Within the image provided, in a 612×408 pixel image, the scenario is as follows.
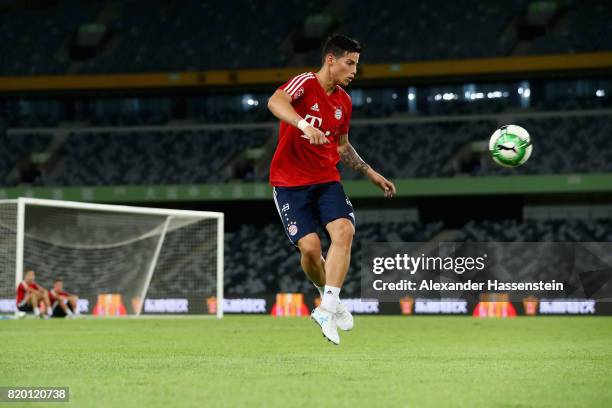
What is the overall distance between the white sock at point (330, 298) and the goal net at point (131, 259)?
44.5ft

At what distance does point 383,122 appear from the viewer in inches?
1209

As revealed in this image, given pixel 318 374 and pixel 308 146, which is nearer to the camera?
pixel 318 374

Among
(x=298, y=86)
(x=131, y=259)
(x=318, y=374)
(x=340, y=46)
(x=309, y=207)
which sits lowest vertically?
(x=318, y=374)

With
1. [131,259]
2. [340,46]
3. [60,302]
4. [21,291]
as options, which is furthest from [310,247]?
[131,259]

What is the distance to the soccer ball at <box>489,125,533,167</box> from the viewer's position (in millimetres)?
8938

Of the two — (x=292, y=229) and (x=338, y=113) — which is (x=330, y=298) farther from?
(x=338, y=113)

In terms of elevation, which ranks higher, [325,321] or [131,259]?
[131,259]

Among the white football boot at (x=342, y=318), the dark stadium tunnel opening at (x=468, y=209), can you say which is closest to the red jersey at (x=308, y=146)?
the white football boot at (x=342, y=318)

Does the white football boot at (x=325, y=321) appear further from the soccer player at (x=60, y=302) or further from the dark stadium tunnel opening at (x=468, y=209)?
the dark stadium tunnel opening at (x=468, y=209)

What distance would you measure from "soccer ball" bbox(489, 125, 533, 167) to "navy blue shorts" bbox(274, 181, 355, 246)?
2.65m

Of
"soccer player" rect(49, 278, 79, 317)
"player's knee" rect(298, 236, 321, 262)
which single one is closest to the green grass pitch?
"player's knee" rect(298, 236, 321, 262)

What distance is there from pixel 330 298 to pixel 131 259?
1547 cm

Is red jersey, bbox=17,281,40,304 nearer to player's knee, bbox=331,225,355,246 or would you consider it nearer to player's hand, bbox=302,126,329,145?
player's knee, bbox=331,225,355,246

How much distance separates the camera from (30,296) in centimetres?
1859
